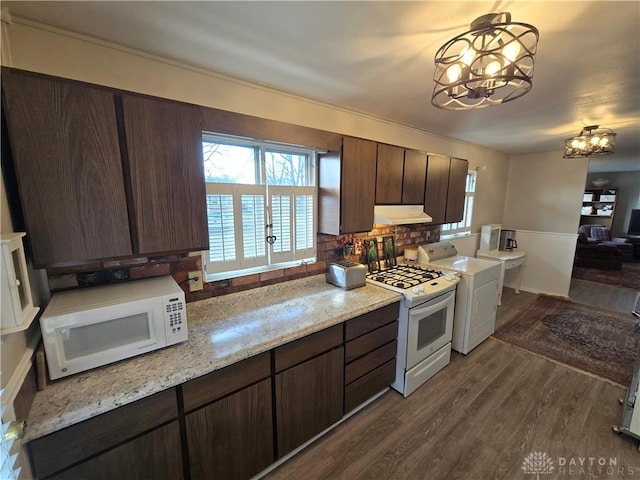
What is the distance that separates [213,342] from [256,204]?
3.27 feet

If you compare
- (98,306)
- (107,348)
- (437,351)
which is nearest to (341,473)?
(437,351)

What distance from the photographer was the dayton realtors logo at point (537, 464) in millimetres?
1640

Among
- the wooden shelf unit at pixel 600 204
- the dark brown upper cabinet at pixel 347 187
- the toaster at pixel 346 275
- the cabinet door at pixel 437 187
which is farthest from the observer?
the wooden shelf unit at pixel 600 204

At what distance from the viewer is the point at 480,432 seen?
1909 mm

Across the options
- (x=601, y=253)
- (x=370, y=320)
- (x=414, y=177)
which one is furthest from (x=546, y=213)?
(x=370, y=320)

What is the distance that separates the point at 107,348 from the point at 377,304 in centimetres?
155

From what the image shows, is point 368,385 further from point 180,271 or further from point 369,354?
point 180,271

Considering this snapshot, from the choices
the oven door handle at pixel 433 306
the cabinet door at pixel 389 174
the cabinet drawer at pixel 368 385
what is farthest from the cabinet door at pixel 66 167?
the oven door handle at pixel 433 306

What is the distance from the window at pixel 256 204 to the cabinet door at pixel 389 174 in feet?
1.95

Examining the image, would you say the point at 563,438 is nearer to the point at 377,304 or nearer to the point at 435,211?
the point at 377,304

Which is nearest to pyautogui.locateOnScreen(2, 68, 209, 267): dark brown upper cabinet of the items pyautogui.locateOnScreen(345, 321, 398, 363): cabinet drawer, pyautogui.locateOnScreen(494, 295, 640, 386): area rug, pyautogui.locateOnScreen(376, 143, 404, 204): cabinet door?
pyautogui.locateOnScreen(345, 321, 398, 363): cabinet drawer

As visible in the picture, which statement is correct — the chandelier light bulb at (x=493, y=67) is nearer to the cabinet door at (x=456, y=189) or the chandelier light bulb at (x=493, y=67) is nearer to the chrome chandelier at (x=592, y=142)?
the cabinet door at (x=456, y=189)

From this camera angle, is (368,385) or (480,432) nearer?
(480,432)

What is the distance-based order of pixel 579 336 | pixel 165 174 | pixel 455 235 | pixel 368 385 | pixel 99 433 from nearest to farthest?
1. pixel 99 433
2. pixel 165 174
3. pixel 368 385
4. pixel 579 336
5. pixel 455 235
